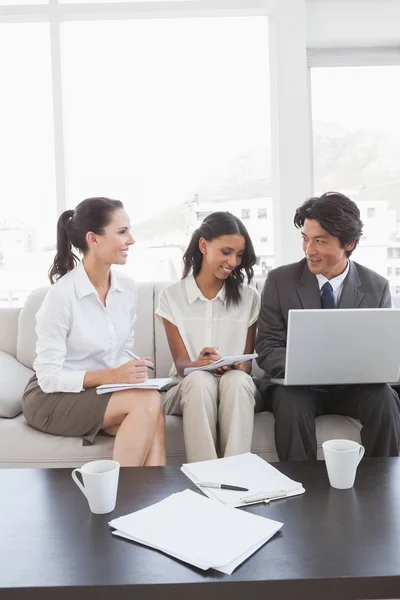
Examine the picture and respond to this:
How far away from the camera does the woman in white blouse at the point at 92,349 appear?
6.05 ft

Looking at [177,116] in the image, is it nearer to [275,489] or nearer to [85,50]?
[85,50]

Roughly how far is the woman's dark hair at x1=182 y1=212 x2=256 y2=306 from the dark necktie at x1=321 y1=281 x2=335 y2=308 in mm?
300

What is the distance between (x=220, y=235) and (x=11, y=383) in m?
0.96

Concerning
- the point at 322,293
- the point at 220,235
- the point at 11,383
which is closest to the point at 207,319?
the point at 220,235

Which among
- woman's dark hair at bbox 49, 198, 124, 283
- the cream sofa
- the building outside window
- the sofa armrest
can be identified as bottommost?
the cream sofa

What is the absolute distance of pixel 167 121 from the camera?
3.92m

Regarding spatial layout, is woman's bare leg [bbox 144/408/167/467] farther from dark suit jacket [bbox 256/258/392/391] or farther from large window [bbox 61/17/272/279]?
large window [bbox 61/17/272/279]

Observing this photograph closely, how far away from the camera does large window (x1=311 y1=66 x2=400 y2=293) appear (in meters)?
3.92

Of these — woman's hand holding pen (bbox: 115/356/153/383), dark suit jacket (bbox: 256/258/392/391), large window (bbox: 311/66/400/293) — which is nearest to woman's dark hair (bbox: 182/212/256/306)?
dark suit jacket (bbox: 256/258/392/391)

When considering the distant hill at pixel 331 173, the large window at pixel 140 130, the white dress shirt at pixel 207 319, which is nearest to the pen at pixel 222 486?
the white dress shirt at pixel 207 319

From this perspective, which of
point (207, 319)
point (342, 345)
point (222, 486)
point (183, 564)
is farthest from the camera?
point (207, 319)

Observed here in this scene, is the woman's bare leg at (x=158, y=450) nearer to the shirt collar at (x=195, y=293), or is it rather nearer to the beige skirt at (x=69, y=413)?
the beige skirt at (x=69, y=413)

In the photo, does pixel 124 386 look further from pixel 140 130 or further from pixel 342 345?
pixel 140 130

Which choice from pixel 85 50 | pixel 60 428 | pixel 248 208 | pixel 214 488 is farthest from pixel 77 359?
pixel 85 50
